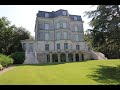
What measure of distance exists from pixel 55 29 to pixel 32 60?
1255cm

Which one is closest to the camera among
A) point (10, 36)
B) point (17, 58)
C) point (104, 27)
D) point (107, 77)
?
point (107, 77)

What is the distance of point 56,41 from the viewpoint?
49.8 meters

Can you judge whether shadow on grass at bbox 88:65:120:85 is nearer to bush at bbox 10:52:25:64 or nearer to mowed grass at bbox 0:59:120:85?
mowed grass at bbox 0:59:120:85

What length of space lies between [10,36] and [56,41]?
38.0 ft

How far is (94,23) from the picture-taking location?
22703 millimetres

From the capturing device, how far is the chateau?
154 feet

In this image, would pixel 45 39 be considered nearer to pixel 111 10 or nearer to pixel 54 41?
pixel 54 41

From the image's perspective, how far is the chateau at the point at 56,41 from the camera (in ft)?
154

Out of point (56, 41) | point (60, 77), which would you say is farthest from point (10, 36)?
point (60, 77)

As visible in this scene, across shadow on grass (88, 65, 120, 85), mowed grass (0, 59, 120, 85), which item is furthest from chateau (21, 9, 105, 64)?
shadow on grass (88, 65, 120, 85)

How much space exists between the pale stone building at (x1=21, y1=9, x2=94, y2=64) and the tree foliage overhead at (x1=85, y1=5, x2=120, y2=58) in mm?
23448

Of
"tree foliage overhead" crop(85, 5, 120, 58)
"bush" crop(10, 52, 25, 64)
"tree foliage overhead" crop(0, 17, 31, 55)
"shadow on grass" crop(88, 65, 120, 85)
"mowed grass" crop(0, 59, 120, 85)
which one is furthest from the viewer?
"tree foliage overhead" crop(0, 17, 31, 55)

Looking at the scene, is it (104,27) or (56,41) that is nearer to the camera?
(104,27)

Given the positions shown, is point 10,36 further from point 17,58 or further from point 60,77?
point 60,77
